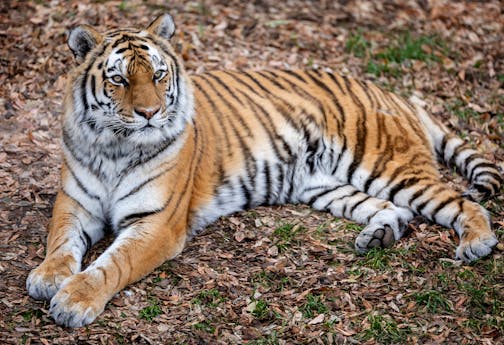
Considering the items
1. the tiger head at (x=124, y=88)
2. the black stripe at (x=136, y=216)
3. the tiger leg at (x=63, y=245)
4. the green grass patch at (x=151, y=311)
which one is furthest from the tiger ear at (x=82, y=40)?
the green grass patch at (x=151, y=311)

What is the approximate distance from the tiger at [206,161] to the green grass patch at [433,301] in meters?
0.44

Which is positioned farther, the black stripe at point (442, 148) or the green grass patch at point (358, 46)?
the green grass patch at point (358, 46)

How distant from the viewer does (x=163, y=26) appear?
4.71m

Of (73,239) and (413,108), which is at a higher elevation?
(413,108)

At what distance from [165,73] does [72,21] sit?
9.84 feet

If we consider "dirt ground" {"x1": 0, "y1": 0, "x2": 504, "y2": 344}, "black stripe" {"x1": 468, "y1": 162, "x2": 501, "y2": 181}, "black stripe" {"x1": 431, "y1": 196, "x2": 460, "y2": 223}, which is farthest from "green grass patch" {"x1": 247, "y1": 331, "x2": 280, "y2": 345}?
"black stripe" {"x1": 468, "y1": 162, "x2": 501, "y2": 181}

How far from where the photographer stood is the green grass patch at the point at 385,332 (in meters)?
4.01

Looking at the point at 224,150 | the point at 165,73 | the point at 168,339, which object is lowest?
the point at 168,339

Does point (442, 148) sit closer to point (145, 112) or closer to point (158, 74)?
point (158, 74)

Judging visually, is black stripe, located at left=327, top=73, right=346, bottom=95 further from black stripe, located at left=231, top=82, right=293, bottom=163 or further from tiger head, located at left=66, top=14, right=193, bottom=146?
tiger head, located at left=66, top=14, right=193, bottom=146

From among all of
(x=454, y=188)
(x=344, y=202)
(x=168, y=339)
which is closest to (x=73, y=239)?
(x=168, y=339)

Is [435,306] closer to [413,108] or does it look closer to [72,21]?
[413,108]

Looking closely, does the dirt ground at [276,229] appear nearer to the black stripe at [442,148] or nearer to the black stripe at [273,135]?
the black stripe at [442,148]

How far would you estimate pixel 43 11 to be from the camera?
7262mm
